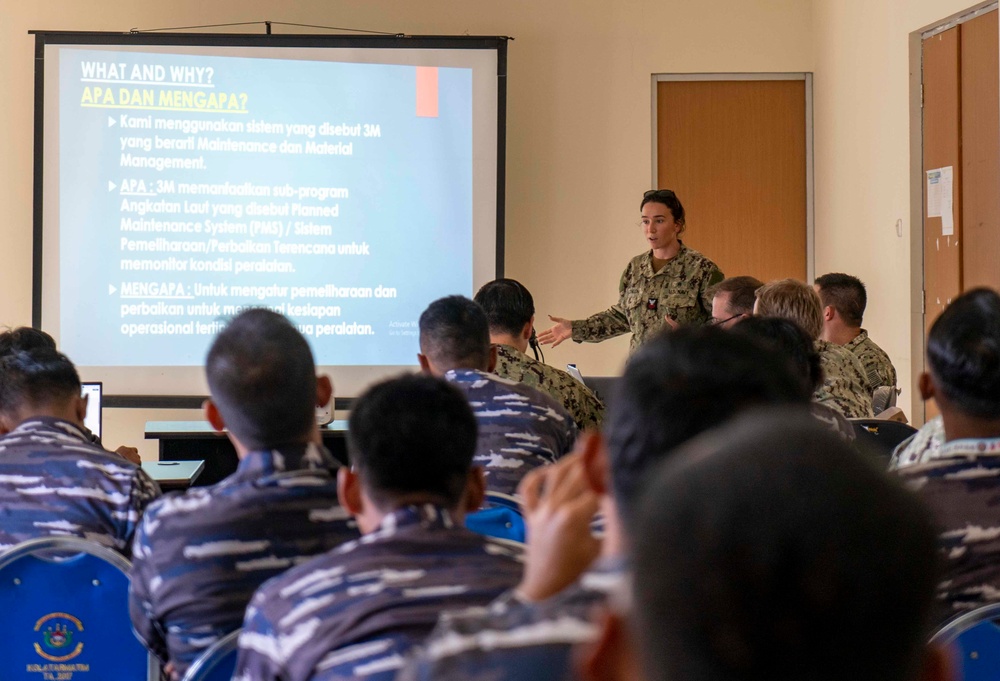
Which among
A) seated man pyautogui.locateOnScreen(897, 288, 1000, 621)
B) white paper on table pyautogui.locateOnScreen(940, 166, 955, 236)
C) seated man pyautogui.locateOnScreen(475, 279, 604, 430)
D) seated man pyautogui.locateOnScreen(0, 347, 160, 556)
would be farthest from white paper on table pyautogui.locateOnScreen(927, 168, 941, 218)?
seated man pyautogui.locateOnScreen(0, 347, 160, 556)

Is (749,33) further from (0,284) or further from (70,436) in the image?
(70,436)

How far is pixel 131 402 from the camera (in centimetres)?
552

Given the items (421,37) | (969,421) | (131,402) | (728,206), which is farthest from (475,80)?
(969,421)

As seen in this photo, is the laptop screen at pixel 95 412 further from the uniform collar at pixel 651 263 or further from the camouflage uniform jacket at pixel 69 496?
the uniform collar at pixel 651 263

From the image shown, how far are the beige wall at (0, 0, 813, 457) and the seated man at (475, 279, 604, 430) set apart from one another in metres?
2.67

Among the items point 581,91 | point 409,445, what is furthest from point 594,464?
point 581,91

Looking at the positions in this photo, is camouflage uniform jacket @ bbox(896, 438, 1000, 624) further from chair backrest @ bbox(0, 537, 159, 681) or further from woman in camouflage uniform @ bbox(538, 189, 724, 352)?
woman in camouflage uniform @ bbox(538, 189, 724, 352)

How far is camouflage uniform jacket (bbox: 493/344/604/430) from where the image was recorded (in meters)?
3.29

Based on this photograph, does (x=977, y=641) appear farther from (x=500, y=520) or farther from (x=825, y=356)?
(x=825, y=356)

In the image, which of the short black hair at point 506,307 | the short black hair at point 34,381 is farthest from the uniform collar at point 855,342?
the short black hair at point 34,381

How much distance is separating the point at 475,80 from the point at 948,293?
8.44 ft

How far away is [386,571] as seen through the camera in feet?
3.74

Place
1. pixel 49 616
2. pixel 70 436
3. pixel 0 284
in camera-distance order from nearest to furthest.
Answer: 1. pixel 49 616
2. pixel 70 436
3. pixel 0 284

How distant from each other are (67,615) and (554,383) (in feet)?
6.06
